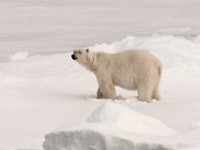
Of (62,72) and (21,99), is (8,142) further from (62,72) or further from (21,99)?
(62,72)

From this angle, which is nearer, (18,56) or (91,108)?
(91,108)

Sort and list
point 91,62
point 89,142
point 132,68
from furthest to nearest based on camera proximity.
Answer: point 91,62
point 132,68
point 89,142

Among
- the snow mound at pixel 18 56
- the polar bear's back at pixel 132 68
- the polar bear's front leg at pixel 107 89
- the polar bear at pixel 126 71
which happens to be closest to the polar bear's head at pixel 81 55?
the polar bear at pixel 126 71

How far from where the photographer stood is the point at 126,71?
281 inches

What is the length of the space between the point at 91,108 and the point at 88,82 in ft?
6.59

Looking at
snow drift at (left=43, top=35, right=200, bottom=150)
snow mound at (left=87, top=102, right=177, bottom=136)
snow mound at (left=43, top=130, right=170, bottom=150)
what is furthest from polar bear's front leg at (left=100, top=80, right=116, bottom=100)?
snow mound at (left=43, top=130, right=170, bottom=150)

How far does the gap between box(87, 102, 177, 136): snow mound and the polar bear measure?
114 inches

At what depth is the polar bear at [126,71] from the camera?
7008 mm

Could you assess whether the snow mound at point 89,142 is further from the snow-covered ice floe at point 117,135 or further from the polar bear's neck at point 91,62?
the polar bear's neck at point 91,62

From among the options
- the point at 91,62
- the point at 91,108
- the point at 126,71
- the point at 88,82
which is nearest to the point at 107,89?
the point at 126,71

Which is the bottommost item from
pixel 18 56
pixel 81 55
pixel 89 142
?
pixel 18 56

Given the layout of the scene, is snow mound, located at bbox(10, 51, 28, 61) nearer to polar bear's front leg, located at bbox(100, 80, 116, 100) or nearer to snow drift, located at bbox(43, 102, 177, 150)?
polar bear's front leg, located at bbox(100, 80, 116, 100)

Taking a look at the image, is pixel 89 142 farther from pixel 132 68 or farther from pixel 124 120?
pixel 132 68

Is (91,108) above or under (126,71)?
under
